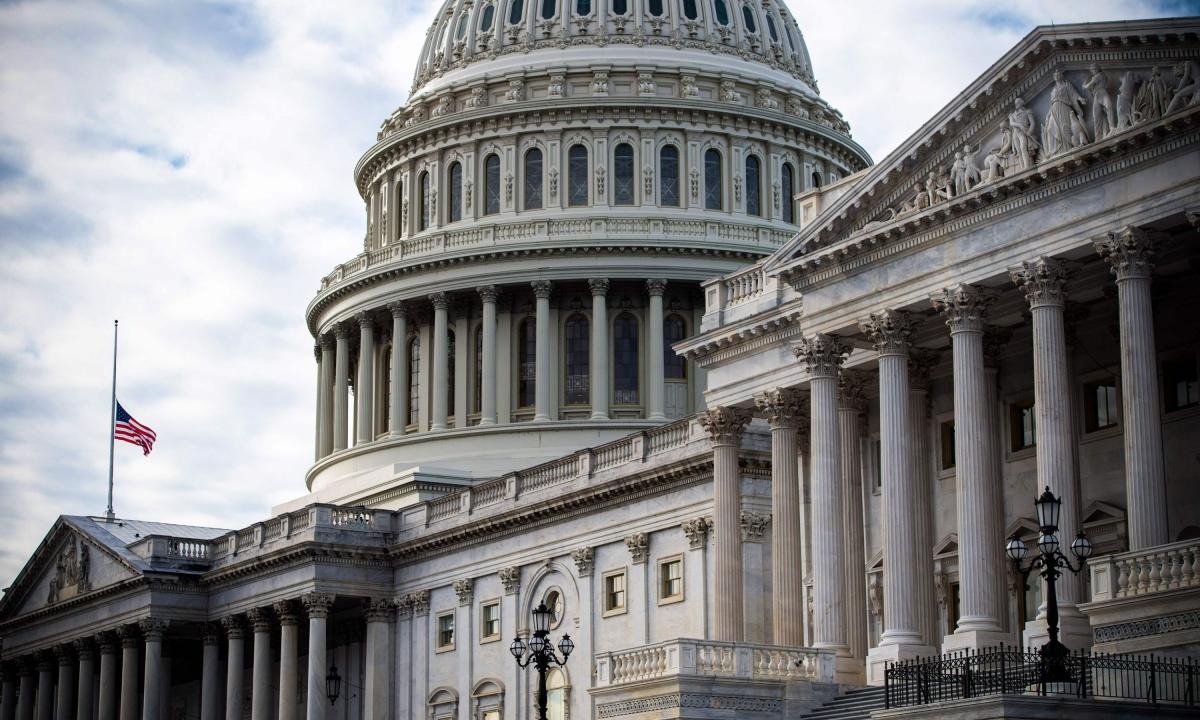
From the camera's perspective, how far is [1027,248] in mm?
46969

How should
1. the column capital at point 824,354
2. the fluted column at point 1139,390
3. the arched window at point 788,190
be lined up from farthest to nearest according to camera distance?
the arched window at point 788,190 < the column capital at point 824,354 < the fluted column at point 1139,390

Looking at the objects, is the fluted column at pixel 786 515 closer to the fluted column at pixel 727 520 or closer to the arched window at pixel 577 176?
the fluted column at pixel 727 520

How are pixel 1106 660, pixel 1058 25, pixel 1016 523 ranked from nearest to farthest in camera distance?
pixel 1106 660
pixel 1058 25
pixel 1016 523

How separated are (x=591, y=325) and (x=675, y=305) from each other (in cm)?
388

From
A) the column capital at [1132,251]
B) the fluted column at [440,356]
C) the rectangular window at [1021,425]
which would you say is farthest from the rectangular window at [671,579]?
the fluted column at [440,356]

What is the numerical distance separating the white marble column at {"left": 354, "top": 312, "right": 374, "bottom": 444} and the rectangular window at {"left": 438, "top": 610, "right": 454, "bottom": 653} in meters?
24.2

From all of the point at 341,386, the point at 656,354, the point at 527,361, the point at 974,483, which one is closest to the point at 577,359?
the point at 527,361

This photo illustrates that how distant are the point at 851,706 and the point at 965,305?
929 centimetres

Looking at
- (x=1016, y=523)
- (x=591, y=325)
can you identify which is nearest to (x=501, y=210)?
(x=591, y=325)

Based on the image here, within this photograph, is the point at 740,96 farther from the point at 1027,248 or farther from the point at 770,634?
the point at 1027,248

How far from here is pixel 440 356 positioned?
98.7m

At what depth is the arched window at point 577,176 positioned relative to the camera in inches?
3942

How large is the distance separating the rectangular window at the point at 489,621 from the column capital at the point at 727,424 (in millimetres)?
17629

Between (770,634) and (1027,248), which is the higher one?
(1027,248)
